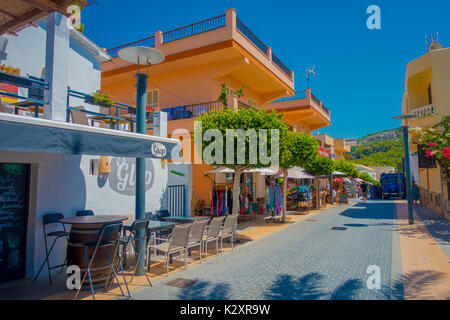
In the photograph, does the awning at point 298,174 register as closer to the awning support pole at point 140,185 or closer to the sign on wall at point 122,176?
the sign on wall at point 122,176

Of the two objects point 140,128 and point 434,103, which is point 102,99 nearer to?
point 140,128

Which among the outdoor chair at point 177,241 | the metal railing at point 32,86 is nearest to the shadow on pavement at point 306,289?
the outdoor chair at point 177,241

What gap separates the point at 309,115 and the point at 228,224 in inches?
754

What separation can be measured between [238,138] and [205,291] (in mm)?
4863

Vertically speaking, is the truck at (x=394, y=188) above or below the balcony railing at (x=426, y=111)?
below

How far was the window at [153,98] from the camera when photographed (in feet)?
57.1

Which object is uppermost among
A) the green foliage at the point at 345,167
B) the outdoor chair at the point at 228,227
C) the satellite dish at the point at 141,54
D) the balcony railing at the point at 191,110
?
the balcony railing at the point at 191,110

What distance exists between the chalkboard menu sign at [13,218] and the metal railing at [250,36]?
12288 millimetres

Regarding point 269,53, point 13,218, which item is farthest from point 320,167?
point 13,218

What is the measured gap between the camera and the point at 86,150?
4410 millimetres

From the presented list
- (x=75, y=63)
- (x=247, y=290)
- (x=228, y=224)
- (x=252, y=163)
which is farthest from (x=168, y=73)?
(x=247, y=290)

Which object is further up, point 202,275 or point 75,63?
point 75,63

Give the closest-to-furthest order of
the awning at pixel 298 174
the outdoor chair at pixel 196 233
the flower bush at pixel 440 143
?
the outdoor chair at pixel 196 233
the flower bush at pixel 440 143
the awning at pixel 298 174
